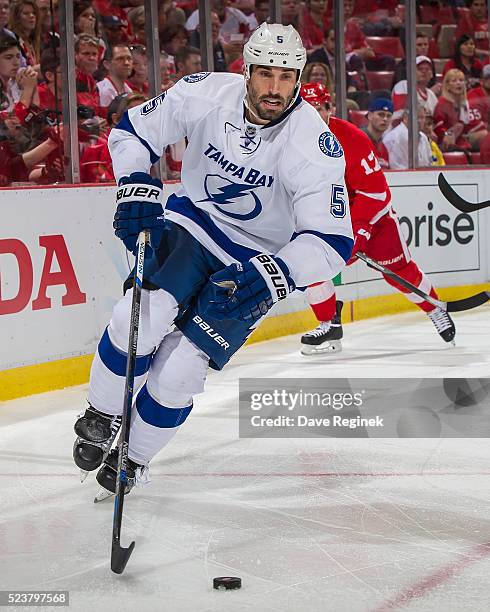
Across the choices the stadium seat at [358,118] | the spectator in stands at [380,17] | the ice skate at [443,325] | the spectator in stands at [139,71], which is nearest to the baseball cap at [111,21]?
the spectator in stands at [139,71]

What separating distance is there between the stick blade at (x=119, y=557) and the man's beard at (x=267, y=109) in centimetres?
112

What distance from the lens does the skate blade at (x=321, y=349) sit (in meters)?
5.55

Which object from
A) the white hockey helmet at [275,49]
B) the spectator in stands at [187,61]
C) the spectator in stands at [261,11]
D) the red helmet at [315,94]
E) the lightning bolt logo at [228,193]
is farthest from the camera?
the spectator in stands at [261,11]

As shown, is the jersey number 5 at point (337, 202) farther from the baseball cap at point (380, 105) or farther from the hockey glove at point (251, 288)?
the baseball cap at point (380, 105)

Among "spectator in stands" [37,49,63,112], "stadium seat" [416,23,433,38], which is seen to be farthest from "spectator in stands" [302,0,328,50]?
"spectator in stands" [37,49,63,112]

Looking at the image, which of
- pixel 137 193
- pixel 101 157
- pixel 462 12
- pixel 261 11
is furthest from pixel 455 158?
pixel 137 193

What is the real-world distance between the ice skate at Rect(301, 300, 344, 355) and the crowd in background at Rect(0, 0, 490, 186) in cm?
108

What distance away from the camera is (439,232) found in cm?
717

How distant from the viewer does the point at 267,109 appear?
2.88 m

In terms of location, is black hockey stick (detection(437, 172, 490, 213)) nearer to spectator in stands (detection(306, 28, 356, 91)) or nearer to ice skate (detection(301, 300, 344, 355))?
spectator in stands (detection(306, 28, 356, 91))

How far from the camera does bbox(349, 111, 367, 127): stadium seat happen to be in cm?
702

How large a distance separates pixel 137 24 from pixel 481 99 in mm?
3207

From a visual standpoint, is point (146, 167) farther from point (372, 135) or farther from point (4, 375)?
point (372, 135)

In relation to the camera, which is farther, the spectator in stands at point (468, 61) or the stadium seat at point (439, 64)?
the spectator in stands at point (468, 61)
